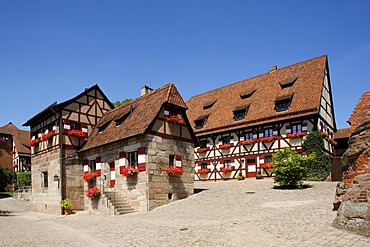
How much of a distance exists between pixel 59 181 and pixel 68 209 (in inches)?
76.5

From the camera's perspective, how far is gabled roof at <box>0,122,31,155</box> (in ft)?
158

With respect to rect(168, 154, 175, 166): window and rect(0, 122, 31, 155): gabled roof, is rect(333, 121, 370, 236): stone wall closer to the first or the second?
rect(168, 154, 175, 166): window

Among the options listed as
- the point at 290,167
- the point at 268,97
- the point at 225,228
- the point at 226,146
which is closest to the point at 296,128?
the point at 268,97

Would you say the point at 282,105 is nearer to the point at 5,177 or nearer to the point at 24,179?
the point at 24,179

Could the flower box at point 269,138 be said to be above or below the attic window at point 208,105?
below

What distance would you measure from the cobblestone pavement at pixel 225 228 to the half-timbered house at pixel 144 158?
1.34m

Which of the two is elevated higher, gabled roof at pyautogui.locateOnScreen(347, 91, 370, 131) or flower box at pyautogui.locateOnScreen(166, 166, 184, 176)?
gabled roof at pyautogui.locateOnScreen(347, 91, 370, 131)

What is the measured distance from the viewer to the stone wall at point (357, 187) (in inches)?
355

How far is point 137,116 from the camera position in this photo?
21.3 meters

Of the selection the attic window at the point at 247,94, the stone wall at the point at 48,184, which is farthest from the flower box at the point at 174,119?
the attic window at the point at 247,94

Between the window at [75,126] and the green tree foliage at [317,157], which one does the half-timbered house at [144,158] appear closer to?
the window at [75,126]

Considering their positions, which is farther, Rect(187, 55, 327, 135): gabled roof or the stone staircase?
Rect(187, 55, 327, 135): gabled roof

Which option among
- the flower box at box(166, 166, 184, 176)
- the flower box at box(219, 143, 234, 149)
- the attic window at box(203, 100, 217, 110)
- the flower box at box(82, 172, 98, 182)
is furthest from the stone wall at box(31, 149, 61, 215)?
the attic window at box(203, 100, 217, 110)

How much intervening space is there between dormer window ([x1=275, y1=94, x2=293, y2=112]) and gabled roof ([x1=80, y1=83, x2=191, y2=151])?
10.8 meters
